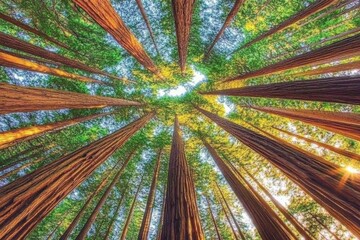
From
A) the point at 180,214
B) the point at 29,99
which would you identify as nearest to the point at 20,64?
the point at 29,99

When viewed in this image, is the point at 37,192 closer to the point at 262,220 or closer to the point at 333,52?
the point at 262,220

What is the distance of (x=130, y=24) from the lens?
718cm

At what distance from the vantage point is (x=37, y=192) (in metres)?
1.74

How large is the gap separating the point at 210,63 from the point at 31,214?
283 inches

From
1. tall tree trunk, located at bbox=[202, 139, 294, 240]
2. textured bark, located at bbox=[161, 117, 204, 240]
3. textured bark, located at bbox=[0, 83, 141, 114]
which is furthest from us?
textured bark, located at bbox=[0, 83, 141, 114]

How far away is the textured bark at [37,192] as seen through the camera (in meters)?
1.46

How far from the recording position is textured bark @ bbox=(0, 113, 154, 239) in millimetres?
1459

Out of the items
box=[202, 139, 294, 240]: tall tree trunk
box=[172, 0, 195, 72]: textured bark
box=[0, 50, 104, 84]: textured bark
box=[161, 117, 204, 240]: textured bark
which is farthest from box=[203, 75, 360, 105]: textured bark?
box=[0, 50, 104, 84]: textured bark

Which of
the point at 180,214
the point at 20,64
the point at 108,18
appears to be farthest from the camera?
the point at 20,64

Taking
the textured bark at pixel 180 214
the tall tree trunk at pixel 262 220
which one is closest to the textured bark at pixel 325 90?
the tall tree trunk at pixel 262 220

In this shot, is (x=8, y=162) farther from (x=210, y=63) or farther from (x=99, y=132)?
(x=210, y=63)

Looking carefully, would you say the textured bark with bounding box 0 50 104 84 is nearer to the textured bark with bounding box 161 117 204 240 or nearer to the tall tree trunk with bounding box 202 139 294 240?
the textured bark with bounding box 161 117 204 240

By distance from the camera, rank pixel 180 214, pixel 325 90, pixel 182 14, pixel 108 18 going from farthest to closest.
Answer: pixel 182 14
pixel 108 18
pixel 325 90
pixel 180 214

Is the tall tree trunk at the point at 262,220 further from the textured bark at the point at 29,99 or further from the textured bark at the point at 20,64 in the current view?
the textured bark at the point at 20,64
